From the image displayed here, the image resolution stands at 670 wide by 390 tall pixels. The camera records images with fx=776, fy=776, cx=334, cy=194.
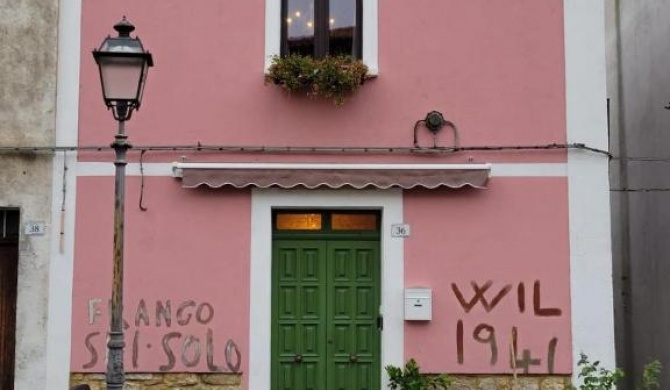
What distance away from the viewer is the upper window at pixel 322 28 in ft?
29.2

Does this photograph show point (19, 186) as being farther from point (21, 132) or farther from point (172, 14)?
point (172, 14)

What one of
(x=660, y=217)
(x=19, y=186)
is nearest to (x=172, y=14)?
(x=19, y=186)

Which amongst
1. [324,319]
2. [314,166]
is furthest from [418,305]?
[314,166]

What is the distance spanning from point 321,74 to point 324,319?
8.92 feet

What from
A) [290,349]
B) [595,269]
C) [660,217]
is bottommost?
[290,349]

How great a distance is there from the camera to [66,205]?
28.1ft

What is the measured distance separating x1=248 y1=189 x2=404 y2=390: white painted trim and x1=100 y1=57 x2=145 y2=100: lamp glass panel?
265 cm

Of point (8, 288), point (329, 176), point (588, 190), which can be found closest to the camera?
point (329, 176)

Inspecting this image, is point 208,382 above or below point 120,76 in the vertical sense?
below

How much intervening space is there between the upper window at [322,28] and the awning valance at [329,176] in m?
1.39

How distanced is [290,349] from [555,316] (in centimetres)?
295

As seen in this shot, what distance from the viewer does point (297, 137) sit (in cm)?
870

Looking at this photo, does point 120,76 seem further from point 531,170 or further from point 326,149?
point 531,170

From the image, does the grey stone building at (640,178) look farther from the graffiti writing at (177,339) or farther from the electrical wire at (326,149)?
the graffiti writing at (177,339)
